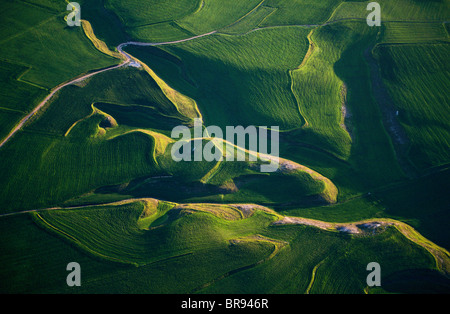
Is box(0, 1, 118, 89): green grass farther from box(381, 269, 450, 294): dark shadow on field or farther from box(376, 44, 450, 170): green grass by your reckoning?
box(381, 269, 450, 294): dark shadow on field

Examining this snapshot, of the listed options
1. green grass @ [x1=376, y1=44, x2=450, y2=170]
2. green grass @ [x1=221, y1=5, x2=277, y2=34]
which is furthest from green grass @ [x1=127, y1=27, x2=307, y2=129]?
green grass @ [x1=376, y1=44, x2=450, y2=170]

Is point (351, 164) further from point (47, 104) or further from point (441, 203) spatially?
point (47, 104)

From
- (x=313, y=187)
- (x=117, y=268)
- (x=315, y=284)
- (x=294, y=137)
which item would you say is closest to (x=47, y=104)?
(x=117, y=268)

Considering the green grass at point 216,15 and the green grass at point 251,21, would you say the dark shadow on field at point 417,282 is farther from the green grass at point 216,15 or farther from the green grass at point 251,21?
the green grass at point 216,15

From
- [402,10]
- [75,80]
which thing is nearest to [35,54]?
Answer: [75,80]

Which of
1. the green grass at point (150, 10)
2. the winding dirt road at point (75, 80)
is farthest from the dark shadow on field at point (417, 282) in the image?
the green grass at point (150, 10)

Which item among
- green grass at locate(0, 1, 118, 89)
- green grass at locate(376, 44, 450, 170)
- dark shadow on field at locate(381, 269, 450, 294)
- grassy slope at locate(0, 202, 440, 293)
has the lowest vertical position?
dark shadow on field at locate(381, 269, 450, 294)
